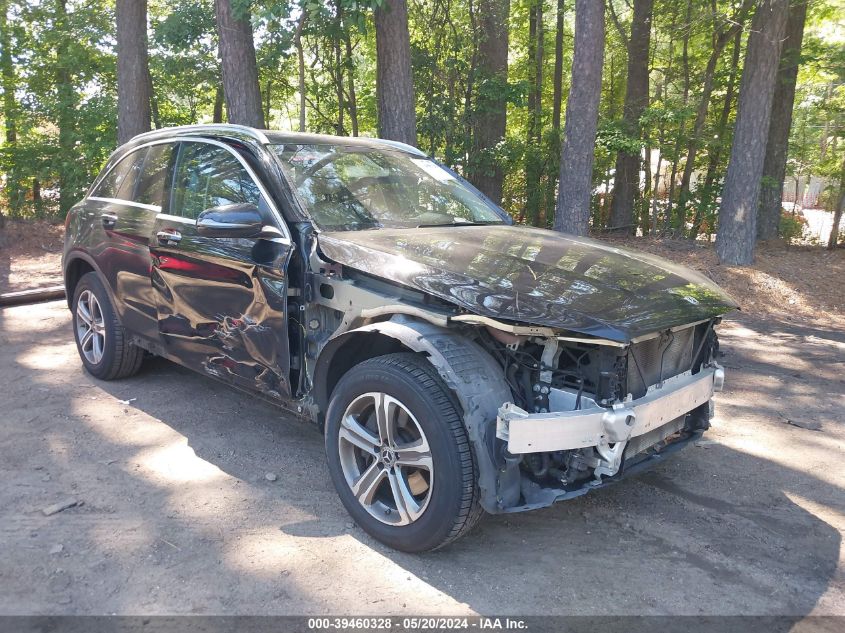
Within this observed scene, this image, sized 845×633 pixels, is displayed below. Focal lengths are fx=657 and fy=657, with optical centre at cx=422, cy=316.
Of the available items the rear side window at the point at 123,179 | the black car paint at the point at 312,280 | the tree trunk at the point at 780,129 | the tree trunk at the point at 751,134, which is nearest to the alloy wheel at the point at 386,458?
the black car paint at the point at 312,280

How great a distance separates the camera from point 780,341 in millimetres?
7312

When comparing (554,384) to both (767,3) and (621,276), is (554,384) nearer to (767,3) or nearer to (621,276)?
(621,276)

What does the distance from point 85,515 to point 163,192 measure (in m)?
2.21

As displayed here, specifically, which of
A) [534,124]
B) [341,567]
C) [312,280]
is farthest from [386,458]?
[534,124]

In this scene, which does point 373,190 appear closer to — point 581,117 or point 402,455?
point 402,455

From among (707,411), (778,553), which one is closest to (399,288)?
(707,411)

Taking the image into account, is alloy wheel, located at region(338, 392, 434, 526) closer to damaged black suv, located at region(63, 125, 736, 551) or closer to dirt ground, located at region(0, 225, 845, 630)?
damaged black suv, located at region(63, 125, 736, 551)

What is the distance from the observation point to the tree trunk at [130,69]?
1200 cm

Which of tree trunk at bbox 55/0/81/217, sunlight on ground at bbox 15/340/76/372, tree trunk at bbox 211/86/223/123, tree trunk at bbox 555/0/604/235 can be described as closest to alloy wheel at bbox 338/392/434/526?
sunlight on ground at bbox 15/340/76/372

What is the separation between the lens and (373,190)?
413cm

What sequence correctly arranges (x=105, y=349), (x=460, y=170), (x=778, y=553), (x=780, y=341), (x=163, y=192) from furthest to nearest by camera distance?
(x=460, y=170) < (x=780, y=341) < (x=105, y=349) < (x=163, y=192) < (x=778, y=553)

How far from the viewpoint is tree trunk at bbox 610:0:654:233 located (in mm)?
13185

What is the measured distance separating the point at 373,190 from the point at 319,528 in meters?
2.04

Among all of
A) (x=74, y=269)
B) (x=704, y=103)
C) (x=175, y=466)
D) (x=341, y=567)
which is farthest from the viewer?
(x=704, y=103)
